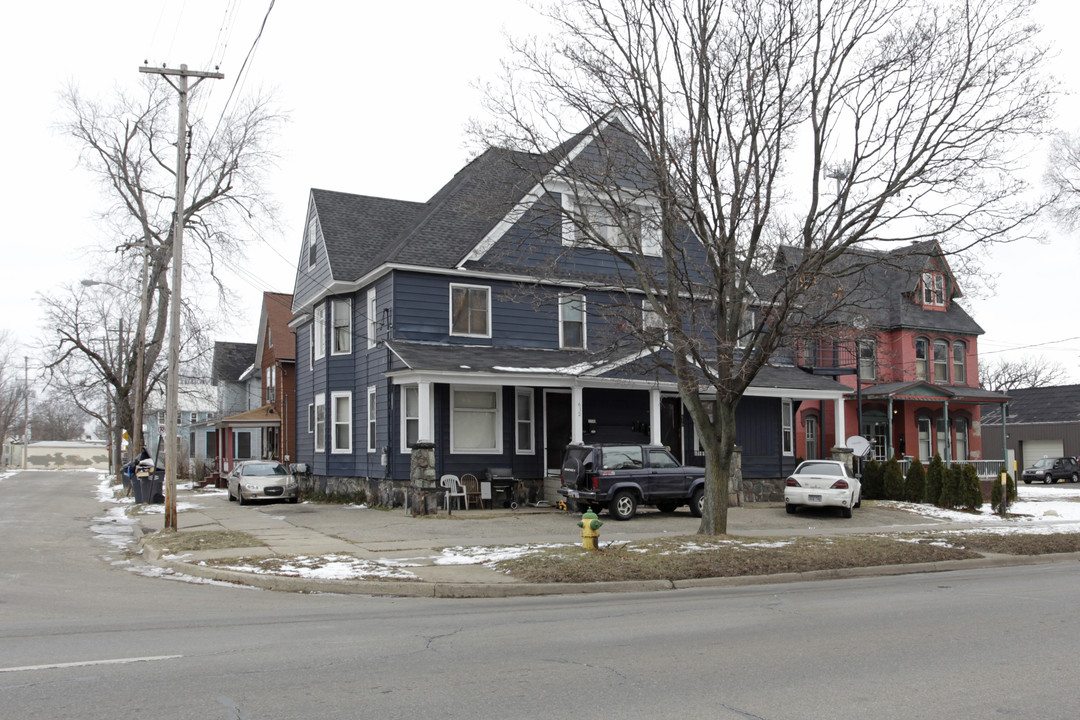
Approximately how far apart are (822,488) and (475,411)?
908 cm

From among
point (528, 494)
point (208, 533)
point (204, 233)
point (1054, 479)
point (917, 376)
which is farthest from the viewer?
point (1054, 479)

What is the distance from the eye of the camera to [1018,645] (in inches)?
324

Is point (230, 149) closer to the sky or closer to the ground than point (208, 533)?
closer to the sky

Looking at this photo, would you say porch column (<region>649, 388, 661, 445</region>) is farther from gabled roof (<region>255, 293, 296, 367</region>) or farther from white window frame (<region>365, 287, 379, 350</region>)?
gabled roof (<region>255, 293, 296, 367</region>)

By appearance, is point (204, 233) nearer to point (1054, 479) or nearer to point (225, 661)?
point (225, 661)

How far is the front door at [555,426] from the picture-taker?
2517 centimetres

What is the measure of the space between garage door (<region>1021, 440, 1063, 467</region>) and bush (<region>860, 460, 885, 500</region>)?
3514 cm

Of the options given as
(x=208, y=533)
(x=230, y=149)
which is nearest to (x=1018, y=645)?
(x=208, y=533)

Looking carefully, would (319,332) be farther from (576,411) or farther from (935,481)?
(935,481)

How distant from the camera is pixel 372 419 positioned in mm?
25734

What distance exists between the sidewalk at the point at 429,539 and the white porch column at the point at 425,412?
1942mm

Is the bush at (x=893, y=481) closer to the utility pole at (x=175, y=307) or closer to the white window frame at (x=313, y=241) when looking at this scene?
the white window frame at (x=313, y=241)

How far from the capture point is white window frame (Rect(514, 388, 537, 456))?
2491 centimetres

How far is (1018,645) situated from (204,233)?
Answer: 38458mm
